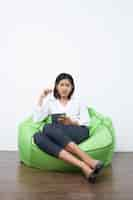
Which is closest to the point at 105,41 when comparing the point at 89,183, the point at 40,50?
the point at 40,50

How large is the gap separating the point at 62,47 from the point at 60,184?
1855 mm

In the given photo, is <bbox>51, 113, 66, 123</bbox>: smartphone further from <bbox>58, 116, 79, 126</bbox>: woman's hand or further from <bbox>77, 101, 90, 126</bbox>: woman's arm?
<bbox>77, 101, 90, 126</bbox>: woman's arm

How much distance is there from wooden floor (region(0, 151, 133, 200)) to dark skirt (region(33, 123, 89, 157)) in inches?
9.8

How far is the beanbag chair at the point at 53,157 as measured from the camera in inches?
123

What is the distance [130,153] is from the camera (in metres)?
4.04

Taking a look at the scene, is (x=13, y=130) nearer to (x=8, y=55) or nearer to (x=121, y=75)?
(x=8, y=55)

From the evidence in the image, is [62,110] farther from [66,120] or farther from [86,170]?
[86,170]

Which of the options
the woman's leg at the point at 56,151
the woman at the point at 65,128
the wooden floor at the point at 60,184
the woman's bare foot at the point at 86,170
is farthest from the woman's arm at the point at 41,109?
the woman's bare foot at the point at 86,170

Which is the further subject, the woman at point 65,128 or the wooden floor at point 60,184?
the woman at point 65,128

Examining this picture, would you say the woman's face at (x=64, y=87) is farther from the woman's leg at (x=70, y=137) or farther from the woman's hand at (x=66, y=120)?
the woman's leg at (x=70, y=137)

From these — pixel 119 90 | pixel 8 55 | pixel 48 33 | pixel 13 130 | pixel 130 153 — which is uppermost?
pixel 48 33

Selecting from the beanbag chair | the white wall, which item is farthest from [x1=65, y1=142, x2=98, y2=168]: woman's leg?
the white wall

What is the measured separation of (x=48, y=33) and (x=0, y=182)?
198cm

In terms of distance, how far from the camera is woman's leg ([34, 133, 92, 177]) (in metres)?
2.85
